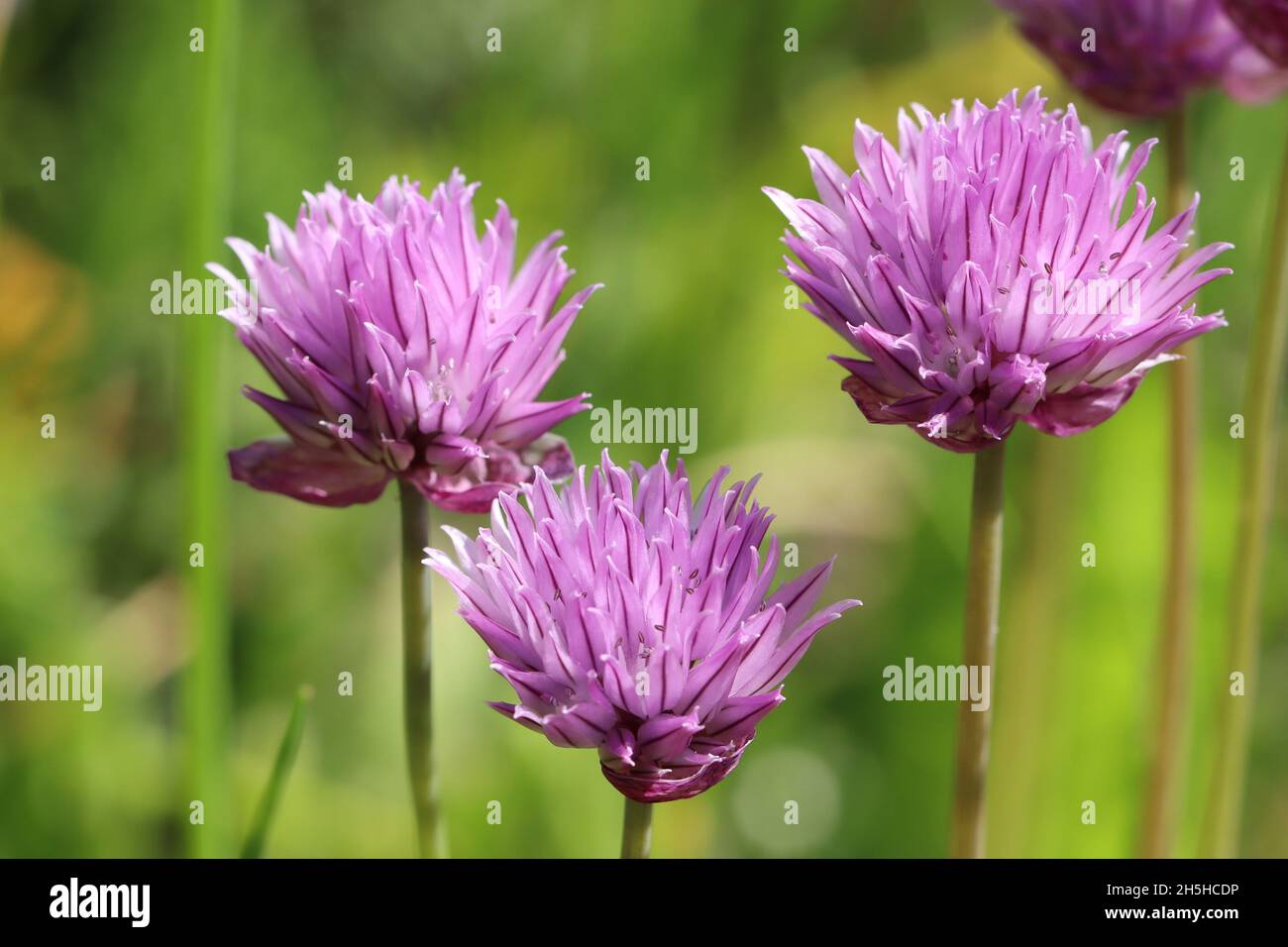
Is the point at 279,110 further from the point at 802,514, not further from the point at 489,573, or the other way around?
the point at 489,573

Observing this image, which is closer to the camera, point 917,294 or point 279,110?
point 917,294

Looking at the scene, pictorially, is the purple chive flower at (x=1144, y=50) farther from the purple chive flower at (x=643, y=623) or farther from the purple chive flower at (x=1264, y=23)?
the purple chive flower at (x=643, y=623)

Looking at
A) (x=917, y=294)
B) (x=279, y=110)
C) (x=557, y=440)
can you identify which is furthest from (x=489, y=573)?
(x=279, y=110)

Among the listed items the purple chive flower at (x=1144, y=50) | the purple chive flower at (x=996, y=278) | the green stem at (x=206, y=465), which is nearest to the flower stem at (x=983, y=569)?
the purple chive flower at (x=996, y=278)

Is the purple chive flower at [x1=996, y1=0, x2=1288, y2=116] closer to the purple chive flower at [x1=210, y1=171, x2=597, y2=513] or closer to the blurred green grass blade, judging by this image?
the purple chive flower at [x1=210, y1=171, x2=597, y2=513]

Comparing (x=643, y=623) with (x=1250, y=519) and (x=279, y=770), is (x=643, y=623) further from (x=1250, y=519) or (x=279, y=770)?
(x=1250, y=519)

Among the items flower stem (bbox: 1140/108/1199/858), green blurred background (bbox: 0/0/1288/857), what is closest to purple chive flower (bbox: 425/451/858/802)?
flower stem (bbox: 1140/108/1199/858)
